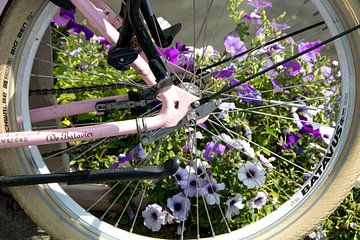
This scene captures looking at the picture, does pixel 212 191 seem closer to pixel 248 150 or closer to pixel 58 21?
pixel 248 150

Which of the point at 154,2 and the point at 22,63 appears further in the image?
the point at 154,2

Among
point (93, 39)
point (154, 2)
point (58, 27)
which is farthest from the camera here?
point (154, 2)

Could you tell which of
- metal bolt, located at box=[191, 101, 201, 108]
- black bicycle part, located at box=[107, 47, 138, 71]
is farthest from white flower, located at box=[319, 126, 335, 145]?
black bicycle part, located at box=[107, 47, 138, 71]

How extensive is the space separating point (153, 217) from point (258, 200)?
0.49m

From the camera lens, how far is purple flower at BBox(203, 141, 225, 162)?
3.12 metres

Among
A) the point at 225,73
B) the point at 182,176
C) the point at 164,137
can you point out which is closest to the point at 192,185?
the point at 182,176

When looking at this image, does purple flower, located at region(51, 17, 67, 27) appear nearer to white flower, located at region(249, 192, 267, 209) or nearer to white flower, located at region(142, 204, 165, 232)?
white flower, located at region(142, 204, 165, 232)

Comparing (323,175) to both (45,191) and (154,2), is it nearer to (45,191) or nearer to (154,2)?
(45,191)

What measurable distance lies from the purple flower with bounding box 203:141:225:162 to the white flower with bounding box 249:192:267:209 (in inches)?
10.0

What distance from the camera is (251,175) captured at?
3070mm

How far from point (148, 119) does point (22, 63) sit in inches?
20.7

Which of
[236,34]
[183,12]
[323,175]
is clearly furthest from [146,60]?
[183,12]

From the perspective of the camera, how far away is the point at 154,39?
266 centimetres

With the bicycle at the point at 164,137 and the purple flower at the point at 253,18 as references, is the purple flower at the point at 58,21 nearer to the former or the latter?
the bicycle at the point at 164,137
